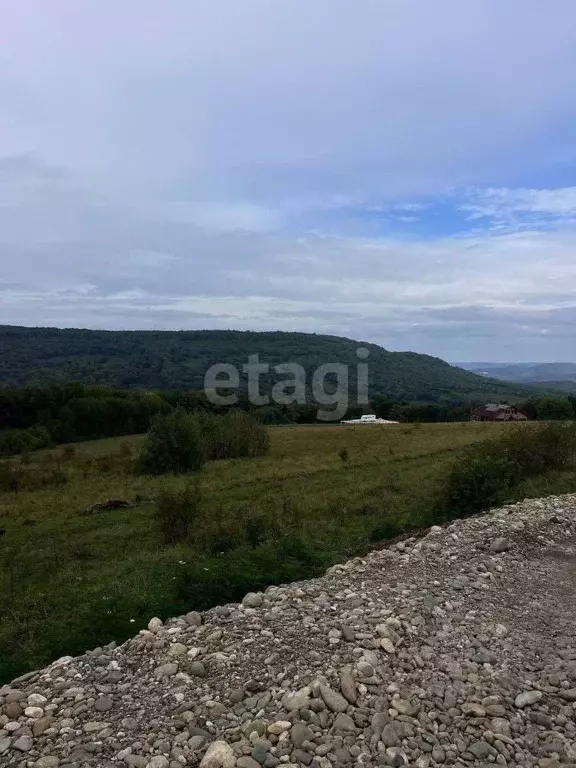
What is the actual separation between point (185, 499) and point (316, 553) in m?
5.78

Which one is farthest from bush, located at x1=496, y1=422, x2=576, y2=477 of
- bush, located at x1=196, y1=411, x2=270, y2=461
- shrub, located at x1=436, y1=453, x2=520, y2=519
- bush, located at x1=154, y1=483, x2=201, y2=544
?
bush, located at x1=196, y1=411, x2=270, y2=461

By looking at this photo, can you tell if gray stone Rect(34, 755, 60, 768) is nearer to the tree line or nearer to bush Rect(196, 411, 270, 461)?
bush Rect(196, 411, 270, 461)

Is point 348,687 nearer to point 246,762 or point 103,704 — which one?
point 246,762

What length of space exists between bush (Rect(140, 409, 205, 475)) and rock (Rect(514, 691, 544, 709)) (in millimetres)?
24356

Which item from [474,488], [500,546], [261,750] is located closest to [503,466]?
[474,488]

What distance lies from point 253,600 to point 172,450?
72.5 ft

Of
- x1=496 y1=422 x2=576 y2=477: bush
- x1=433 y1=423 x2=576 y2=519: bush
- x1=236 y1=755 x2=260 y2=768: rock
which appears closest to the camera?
x1=236 y1=755 x2=260 y2=768: rock

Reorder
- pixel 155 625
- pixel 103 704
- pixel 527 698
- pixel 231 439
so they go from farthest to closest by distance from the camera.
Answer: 1. pixel 231 439
2. pixel 155 625
3. pixel 527 698
4. pixel 103 704

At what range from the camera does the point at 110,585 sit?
407 inches

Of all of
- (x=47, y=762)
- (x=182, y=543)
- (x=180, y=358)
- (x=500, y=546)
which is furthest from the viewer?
(x=180, y=358)

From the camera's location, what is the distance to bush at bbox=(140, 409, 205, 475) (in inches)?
1133

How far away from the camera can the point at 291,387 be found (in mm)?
79312

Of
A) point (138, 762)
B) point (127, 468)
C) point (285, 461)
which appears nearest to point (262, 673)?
point (138, 762)

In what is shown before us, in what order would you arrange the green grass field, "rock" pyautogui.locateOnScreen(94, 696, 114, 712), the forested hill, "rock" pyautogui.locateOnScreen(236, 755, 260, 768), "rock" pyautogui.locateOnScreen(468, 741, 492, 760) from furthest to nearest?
the forested hill → the green grass field → "rock" pyautogui.locateOnScreen(94, 696, 114, 712) → "rock" pyautogui.locateOnScreen(468, 741, 492, 760) → "rock" pyautogui.locateOnScreen(236, 755, 260, 768)
